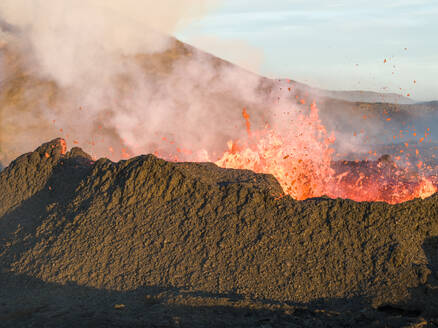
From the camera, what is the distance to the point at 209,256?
9.84 meters

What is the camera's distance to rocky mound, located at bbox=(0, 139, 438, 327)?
8266mm

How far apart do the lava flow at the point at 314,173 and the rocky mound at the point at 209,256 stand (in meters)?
2.52

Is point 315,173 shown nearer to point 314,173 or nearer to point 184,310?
point 314,173

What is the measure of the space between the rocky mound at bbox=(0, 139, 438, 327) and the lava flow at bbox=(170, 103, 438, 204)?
8.26 ft

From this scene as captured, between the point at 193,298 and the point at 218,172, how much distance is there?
13.6 feet

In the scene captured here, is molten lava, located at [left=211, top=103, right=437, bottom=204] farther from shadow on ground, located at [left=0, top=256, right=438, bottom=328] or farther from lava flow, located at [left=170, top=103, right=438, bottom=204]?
shadow on ground, located at [left=0, top=256, right=438, bottom=328]

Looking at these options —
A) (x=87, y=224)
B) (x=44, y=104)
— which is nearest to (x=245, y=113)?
(x=44, y=104)

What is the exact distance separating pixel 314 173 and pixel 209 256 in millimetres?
6251

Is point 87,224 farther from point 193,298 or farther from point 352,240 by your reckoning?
point 352,240

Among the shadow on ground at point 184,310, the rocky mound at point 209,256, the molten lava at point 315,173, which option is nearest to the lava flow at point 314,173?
the molten lava at point 315,173

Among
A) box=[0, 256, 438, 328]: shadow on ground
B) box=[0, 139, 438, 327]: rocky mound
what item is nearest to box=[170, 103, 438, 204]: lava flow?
box=[0, 139, 438, 327]: rocky mound

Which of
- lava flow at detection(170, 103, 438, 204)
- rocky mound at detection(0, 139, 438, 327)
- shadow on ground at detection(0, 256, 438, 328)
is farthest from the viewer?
lava flow at detection(170, 103, 438, 204)

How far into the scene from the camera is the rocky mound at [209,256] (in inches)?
325

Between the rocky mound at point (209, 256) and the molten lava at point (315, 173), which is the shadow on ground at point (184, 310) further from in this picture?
the molten lava at point (315, 173)
